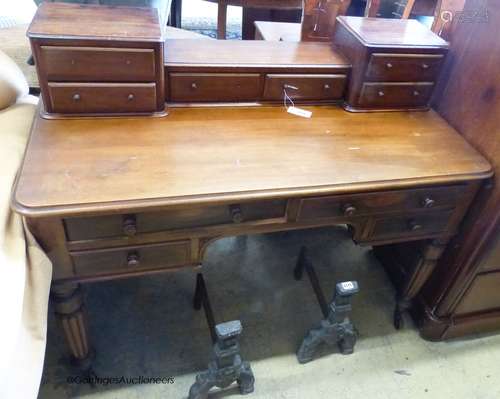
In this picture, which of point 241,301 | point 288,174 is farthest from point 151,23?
point 241,301

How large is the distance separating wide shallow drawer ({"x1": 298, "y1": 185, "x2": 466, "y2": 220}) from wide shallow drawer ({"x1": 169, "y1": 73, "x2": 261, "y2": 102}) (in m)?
0.38

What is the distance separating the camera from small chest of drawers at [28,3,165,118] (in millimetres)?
947

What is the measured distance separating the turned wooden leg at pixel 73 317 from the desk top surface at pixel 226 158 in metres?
0.26

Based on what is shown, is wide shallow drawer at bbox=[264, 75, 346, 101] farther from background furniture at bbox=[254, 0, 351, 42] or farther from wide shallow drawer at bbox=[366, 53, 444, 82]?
background furniture at bbox=[254, 0, 351, 42]

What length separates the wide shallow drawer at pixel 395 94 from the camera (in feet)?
3.88

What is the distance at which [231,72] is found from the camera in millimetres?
1108

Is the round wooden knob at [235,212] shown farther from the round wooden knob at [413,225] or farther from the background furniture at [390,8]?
the background furniture at [390,8]

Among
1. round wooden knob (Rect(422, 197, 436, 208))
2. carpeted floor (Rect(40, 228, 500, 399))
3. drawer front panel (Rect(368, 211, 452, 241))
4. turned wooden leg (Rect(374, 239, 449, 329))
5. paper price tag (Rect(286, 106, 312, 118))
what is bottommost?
carpeted floor (Rect(40, 228, 500, 399))

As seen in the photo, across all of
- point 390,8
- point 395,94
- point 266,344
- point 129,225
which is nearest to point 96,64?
point 129,225

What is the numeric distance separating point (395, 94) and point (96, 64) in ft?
2.62

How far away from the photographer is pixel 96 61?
976 millimetres

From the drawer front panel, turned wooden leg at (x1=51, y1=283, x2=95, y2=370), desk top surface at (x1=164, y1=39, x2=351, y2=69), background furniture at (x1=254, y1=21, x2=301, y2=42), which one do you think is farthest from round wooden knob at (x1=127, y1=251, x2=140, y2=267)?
background furniture at (x1=254, y1=21, x2=301, y2=42)

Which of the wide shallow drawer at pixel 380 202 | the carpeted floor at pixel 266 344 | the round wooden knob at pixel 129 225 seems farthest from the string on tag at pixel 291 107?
the carpeted floor at pixel 266 344

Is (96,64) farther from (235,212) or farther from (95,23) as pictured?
(235,212)
